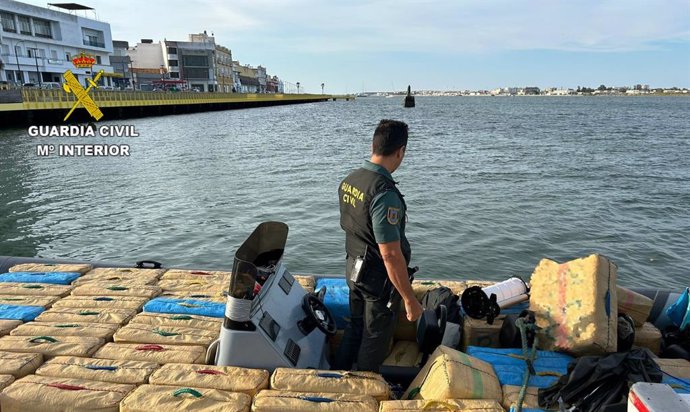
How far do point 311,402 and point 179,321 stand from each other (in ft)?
6.28

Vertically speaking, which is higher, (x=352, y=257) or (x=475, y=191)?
(x=352, y=257)

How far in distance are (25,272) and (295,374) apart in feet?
14.5

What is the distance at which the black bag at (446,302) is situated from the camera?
15.7ft

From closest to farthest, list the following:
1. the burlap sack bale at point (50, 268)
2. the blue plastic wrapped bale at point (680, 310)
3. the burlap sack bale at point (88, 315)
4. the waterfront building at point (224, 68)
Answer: the burlap sack bale at point (88, 315)
the blue plastic wrapped bale at point (680, 310)
the burlap sack bale at point (50, 268)
the waterfront building at point (224, 68)

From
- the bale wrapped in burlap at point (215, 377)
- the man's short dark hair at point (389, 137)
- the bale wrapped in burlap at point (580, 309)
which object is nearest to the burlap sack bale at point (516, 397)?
the bale wrapped in burlap at point (580, 309)

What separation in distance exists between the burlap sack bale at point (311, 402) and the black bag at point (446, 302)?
5.31ft

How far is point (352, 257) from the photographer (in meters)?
4.01

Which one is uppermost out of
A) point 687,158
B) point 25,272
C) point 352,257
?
point 352,257

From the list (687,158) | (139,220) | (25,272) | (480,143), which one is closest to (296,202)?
(139,220)

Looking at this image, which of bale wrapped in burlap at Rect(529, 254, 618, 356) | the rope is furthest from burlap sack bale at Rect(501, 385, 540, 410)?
bale wrapped in burlap at Rect(529, 254, 618, 356)

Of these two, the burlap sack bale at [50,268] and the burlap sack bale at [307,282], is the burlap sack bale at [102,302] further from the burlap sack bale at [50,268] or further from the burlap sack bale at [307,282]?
the burlap sack bale at [307,282]

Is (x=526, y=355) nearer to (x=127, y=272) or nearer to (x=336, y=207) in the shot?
(x=127, y=272)

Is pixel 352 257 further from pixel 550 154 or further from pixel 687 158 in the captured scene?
pixel 687 158

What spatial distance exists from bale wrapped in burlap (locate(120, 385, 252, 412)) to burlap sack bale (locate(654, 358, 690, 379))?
341 centimetres
